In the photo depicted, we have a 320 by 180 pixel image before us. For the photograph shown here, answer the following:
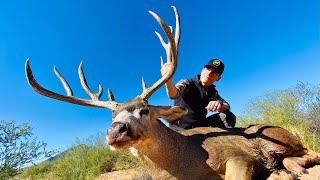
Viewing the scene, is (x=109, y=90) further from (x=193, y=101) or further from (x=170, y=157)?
(x=193, y=101)

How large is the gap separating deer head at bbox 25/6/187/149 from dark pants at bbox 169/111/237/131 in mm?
1438

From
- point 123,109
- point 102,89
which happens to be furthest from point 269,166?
point 102,89

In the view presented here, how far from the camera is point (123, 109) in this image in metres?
5.28

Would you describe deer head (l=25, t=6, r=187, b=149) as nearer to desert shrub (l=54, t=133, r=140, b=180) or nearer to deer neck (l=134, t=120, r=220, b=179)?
deer neck (l=134, t=120, r=220, b=179)

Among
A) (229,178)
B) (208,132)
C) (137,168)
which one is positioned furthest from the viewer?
(137,168)

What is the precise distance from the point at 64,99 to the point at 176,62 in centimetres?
175

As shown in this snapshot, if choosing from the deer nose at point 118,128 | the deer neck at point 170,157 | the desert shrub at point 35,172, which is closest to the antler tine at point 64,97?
the deer neck at point 170,157

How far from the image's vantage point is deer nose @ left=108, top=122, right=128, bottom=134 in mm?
4605

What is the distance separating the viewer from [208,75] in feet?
23.6

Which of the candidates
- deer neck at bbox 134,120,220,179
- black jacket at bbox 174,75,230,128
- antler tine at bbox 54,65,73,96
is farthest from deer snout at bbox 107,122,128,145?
black jacket at bbox 174,75,230,128

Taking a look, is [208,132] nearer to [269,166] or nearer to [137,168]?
[269,166]

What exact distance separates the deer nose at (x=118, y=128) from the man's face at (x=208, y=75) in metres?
2.89

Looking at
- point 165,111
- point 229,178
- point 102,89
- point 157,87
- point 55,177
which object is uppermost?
point 55,177

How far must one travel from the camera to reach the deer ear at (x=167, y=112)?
552 cm
